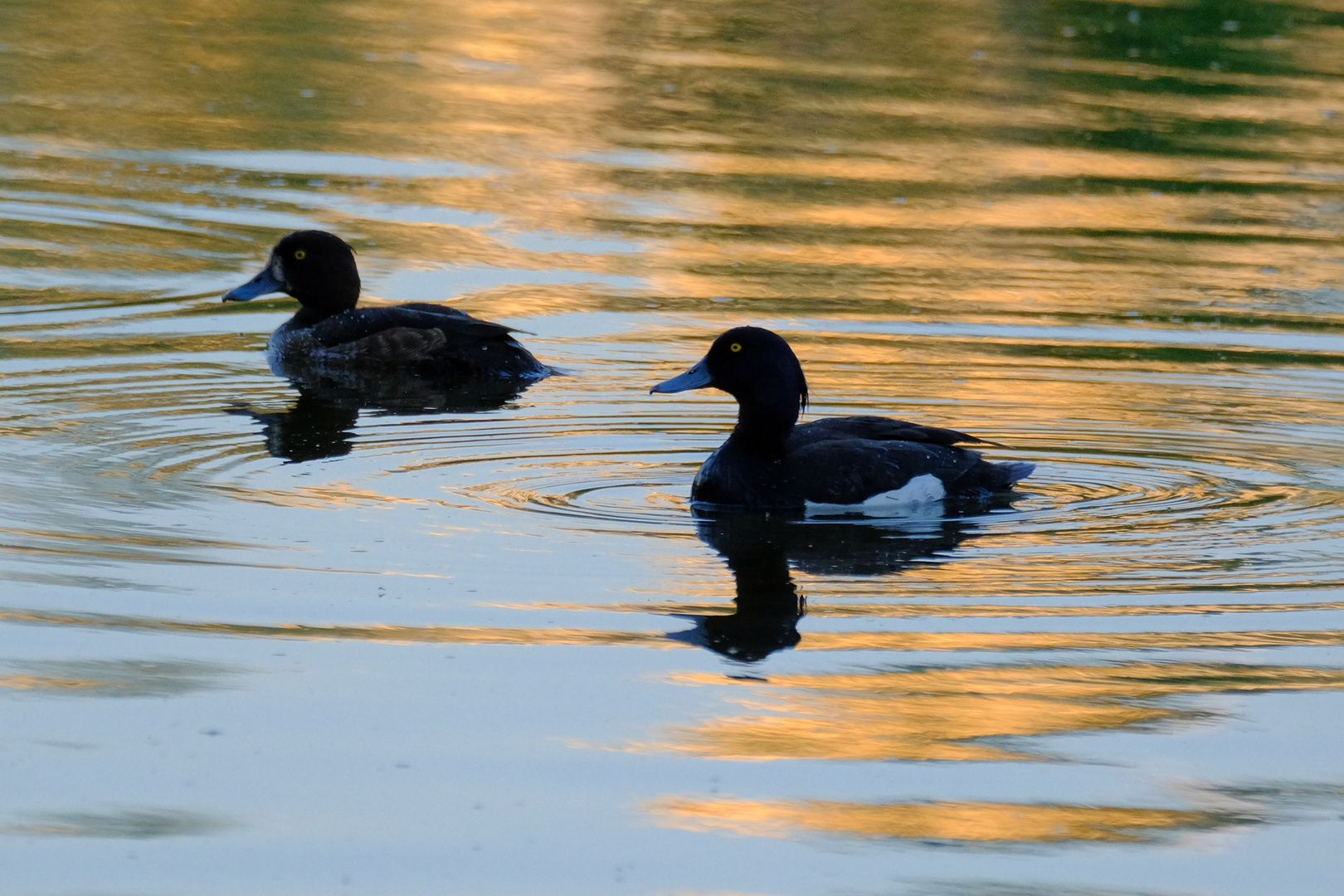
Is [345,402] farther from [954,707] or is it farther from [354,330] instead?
[954,707]

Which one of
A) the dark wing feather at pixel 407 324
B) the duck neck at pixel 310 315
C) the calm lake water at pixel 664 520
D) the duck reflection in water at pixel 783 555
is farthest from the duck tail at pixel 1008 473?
the duck neck at pixel 310 315

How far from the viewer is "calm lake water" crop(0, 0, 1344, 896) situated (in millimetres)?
5832

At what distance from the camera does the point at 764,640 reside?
7508 mm

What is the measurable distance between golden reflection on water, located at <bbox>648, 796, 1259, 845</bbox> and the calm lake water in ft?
0.06

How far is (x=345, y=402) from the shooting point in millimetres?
12258

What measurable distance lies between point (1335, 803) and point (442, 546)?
387 cm

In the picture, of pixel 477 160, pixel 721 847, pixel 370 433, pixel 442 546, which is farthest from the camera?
pixel 477 160

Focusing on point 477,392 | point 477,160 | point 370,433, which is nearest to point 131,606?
point 370,433

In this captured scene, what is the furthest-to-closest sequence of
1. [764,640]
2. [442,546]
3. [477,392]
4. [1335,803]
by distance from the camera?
1. [477,392]
2. [442,546]
3. [764,640]
4. [1335,803]

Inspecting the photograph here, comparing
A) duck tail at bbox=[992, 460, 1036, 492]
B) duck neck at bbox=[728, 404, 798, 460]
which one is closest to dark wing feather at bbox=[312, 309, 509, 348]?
duck neck at bbox=[728, 404, 798, 460]

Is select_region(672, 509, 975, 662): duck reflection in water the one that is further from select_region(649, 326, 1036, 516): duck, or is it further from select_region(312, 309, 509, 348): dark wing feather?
select_region(312, 309, 509, 348): dark wing feather

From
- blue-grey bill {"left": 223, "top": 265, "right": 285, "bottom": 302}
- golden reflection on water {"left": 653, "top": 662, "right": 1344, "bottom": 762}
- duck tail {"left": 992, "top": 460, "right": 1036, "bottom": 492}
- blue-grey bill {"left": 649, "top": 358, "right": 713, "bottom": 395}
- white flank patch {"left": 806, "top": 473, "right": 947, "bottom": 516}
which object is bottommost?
blue-grey bill {"left": 223, "top": 265, "right": 285, "bottom": 302}

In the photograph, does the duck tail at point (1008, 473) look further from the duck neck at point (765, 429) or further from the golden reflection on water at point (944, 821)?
the golden reflection on water at point (944, 821)

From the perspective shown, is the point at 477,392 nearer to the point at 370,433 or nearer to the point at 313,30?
the point at 370,433
